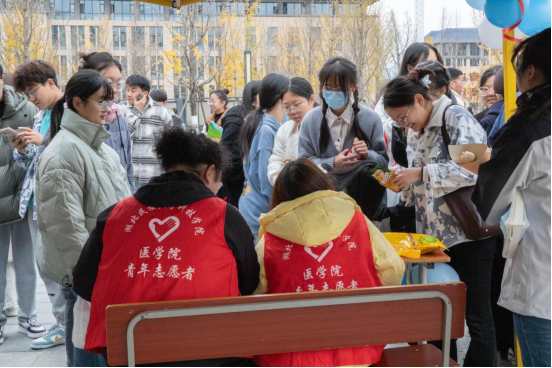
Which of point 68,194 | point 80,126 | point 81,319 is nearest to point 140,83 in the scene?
point 80,126

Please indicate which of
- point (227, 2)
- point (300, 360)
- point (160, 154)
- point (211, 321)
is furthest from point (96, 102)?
point (227, 2)

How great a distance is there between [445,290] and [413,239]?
71cm

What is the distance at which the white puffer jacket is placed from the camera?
369cm

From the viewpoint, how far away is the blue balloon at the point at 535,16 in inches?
95.0

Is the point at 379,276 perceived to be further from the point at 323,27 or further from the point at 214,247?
the point at 323,27

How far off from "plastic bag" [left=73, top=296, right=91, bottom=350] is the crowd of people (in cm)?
1

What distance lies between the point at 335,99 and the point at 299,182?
4.16 feet

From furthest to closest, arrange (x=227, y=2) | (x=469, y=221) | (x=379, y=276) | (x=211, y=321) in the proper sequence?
(x=227, y=2)
(x=469, y=221)
(x=379, y=276)
(x=211, y=321)

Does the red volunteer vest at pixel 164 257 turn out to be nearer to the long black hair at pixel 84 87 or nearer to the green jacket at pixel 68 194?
the green jacket at pixel 68 194

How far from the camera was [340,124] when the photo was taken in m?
3.41

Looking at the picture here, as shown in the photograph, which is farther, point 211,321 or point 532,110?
point 211,321

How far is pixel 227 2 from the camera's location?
23766 mm

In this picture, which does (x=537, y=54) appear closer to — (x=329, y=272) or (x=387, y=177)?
(x=329, y=272)

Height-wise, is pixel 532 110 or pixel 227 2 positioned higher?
pixel 227 2
